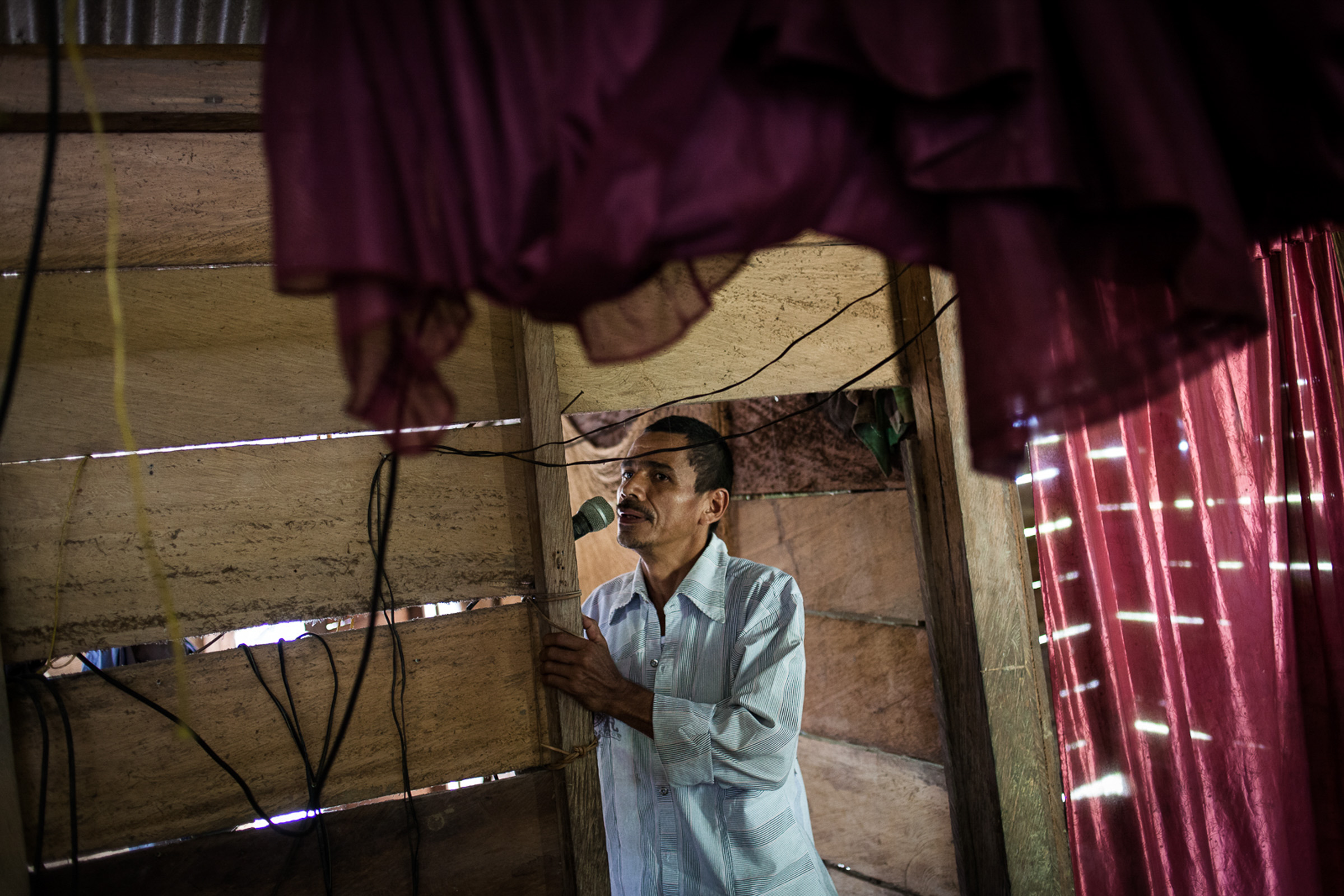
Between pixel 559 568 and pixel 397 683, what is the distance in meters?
0.42

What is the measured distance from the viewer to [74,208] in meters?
1.69

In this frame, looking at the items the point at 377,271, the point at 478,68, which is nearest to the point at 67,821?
the point at 377,271

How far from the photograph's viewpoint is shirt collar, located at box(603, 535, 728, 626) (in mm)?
2205

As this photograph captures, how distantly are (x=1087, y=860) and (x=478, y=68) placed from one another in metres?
2.32

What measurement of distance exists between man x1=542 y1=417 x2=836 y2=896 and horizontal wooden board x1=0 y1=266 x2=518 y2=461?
695 mm

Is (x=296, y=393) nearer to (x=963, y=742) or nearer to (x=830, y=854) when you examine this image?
(x=963, y=742)

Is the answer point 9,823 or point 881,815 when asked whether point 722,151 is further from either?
point 881,815

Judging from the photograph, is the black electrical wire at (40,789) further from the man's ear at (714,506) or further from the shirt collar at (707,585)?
the man's ear at (714,506)

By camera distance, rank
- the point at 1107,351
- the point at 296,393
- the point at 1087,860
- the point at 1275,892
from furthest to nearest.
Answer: the point at 1087,860 → the point at 1275,892 → the point at 296,393 → the point at 1107,351

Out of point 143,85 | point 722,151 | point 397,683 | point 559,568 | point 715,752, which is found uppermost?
point 143,85

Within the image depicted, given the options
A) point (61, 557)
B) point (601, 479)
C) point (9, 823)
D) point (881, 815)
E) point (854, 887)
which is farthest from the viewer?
point (601, 479)

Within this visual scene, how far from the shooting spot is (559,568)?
182 centimetres

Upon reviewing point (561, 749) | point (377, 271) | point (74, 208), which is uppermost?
point (74, 208)

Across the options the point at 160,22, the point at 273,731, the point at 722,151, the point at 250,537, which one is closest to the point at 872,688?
the point at 273,731
